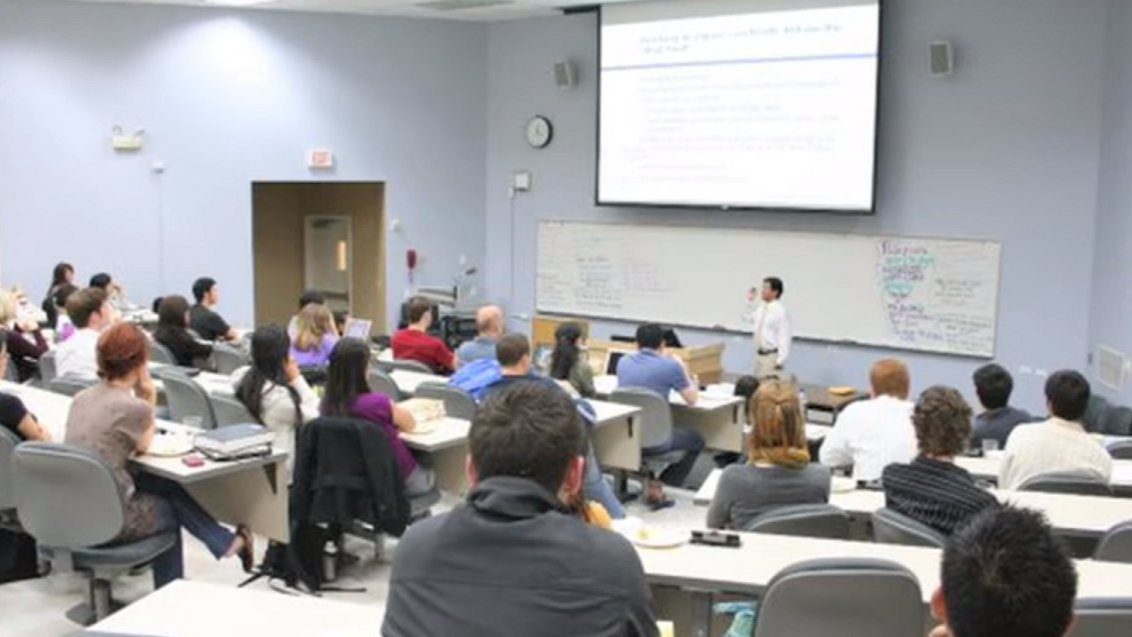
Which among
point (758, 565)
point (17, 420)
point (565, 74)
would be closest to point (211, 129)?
point (565, 74)

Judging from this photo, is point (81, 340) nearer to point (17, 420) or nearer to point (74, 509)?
point (17, 420)

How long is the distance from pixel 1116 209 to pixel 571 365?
4.15 meters

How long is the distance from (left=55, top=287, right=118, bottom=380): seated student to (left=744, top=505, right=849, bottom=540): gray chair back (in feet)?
14.2

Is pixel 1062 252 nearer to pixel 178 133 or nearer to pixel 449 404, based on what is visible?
pixel 449 404

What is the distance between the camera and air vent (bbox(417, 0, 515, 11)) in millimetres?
10969

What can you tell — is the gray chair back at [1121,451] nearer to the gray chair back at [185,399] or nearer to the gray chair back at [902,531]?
the gray chair back at [902,531]

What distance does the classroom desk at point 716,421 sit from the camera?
7.22 metres

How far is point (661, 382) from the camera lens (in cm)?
691

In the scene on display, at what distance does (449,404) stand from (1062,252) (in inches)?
211

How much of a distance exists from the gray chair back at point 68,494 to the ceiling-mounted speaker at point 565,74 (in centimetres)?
831

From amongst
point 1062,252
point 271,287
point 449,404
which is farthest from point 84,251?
point 1062,252

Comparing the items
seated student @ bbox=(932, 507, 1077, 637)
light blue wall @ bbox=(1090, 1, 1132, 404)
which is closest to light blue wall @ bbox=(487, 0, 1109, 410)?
light blue wall @ bbox=(1090, 1, 1132, 404)

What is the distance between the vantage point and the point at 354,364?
485cm

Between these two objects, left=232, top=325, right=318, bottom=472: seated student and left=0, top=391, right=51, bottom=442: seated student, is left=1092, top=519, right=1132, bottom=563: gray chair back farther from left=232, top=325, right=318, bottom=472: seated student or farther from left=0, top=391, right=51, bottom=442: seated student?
left=0, top=391, right=51, bottom=442: seated student
